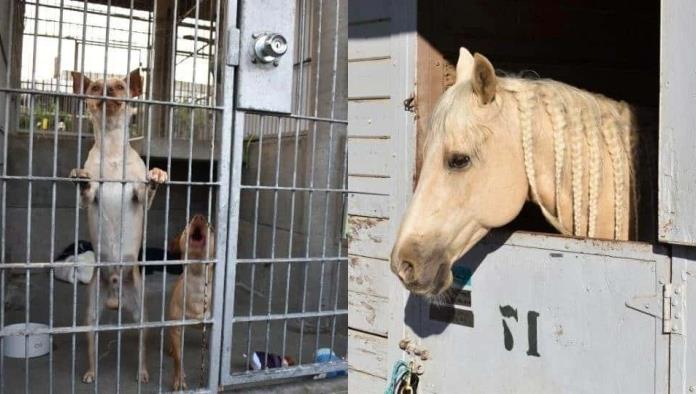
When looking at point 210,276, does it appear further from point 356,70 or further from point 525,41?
point 525,41

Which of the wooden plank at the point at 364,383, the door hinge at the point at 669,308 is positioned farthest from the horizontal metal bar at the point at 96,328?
the door hinge at the point at 669,308

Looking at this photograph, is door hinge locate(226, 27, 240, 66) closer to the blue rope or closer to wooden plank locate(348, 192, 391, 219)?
wooden plank locate(348, 192, 391, 219)

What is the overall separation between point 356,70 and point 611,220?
45.5 inches

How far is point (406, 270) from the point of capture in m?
1.91

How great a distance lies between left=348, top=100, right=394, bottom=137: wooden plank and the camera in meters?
2.49

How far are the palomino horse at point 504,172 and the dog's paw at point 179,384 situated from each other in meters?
2.76

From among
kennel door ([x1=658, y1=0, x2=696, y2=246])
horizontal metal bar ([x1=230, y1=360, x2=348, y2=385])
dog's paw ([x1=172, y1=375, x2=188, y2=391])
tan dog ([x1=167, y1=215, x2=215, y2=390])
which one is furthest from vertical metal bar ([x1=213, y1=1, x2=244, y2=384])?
kennel door ([x1=658, y1=0, x2=696, y2=246])

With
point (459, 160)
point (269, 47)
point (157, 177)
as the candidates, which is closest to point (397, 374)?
point (459, 160)

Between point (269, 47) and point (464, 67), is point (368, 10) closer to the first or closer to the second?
point (464, 67)

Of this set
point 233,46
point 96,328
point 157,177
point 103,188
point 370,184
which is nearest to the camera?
point 370,184

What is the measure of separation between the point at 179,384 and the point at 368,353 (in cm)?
210

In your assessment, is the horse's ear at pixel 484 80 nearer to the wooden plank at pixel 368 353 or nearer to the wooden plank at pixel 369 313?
the wooden plank at pixel 369 313

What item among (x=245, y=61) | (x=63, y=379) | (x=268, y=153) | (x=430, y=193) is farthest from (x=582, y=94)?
(x=268, y=153)

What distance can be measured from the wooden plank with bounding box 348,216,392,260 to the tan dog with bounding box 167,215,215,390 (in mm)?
1687
